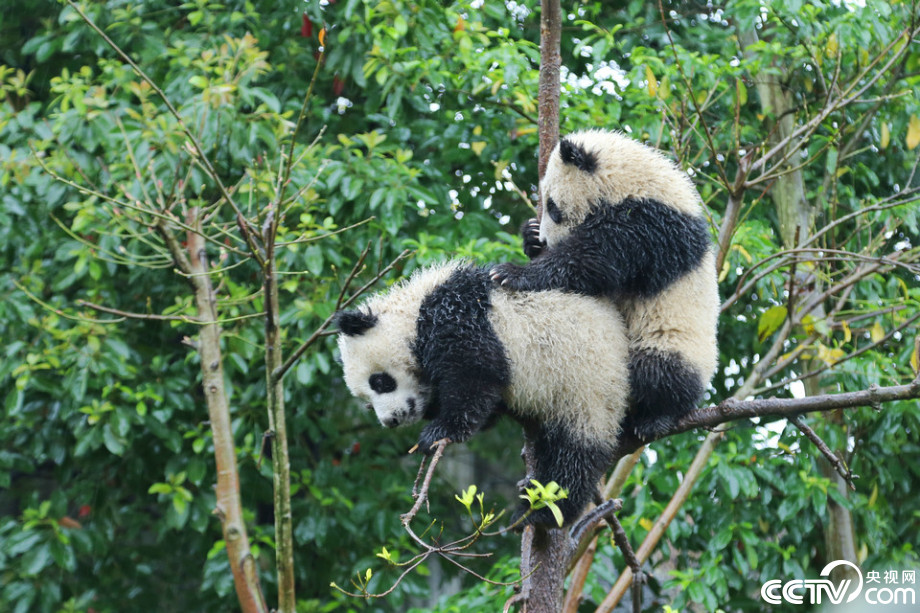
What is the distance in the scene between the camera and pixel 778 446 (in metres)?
4.16

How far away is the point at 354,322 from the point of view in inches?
92.8

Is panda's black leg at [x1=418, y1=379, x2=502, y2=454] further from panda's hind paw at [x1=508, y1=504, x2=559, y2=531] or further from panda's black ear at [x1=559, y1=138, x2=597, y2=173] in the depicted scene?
panda's black ear at [x1=559, y1=138, x2=597, y2=173]

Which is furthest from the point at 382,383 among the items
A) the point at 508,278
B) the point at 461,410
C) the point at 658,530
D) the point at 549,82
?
the point at 658,530

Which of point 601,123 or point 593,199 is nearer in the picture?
point 593,199

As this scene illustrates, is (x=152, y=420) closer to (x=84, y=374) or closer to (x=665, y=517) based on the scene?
(x=84, y=374)

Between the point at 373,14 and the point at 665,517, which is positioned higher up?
the point at 373,14

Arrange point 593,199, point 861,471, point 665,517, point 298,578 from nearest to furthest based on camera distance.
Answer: point 593,199, point 665,517, point 861,471, point 298,578

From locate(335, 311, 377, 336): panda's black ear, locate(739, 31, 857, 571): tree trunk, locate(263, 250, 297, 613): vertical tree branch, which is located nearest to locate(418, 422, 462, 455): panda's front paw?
locate(335, 311, 377, 336): panda's black ear

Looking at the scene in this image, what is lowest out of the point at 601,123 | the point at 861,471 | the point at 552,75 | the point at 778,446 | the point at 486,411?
the point at 861,471

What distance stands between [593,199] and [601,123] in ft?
5.80

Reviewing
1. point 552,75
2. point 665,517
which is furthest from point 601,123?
point 665,517

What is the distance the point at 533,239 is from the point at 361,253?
1350mm

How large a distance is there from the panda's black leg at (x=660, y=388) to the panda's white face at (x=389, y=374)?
58 cm

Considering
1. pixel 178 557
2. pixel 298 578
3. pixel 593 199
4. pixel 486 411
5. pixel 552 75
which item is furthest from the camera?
pixel 178 557
